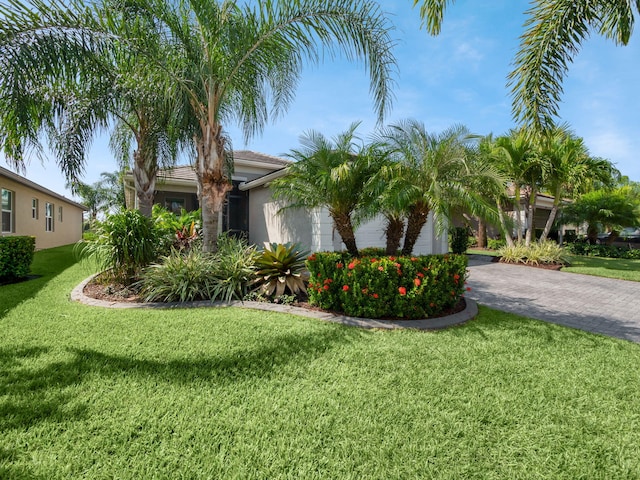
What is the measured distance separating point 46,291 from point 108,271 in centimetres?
136

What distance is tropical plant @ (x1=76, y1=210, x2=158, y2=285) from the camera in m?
7.36

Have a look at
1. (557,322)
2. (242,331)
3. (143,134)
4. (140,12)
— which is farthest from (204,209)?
(557,322)

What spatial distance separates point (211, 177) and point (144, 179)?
568 cm

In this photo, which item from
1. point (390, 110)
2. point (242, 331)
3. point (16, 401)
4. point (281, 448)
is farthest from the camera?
point (390, 110)

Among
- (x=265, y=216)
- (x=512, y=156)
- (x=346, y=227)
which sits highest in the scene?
(x=512, y=156)

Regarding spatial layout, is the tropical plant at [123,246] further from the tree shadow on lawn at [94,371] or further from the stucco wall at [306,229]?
the tree shadow on lawn at [94,371]

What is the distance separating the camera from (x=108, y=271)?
25.3 feet

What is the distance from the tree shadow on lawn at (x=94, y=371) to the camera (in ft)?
8.97

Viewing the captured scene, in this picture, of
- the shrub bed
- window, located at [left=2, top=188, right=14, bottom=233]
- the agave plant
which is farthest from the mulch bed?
the shrub bed

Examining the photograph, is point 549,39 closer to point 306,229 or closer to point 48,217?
point 306,229

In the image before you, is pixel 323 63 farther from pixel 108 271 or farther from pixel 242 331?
pixel 108 271

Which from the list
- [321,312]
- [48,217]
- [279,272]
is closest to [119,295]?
[279,272]

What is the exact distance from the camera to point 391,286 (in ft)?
17.5

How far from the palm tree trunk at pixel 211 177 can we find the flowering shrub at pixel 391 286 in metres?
3.44
